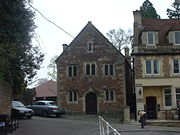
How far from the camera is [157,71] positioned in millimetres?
25594

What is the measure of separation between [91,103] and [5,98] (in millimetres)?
15205

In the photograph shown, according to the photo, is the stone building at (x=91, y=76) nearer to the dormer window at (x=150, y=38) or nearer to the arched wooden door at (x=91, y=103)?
the arched wooden door at (x=91, y=103)

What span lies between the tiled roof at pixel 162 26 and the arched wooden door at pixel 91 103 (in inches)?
378

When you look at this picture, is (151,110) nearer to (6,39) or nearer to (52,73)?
(6,39)

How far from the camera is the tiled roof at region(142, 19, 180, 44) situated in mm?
26445

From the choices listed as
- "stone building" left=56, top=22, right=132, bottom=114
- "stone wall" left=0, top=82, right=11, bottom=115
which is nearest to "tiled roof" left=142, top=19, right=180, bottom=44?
"stone building" left=56, top=22, right=132, bottom=114

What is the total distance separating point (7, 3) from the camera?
13.2 meters

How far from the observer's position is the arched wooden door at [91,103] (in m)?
29.5

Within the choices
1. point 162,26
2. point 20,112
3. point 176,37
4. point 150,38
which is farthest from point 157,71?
point 20,112

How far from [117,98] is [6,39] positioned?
1804 cm

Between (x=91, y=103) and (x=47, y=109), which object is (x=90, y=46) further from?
(x=47, y=109)

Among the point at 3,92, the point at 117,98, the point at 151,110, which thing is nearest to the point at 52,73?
the point at 117,98

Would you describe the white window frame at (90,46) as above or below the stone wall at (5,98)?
above

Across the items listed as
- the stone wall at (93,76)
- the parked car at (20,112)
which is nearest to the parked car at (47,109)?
the parked car at (20,112)
